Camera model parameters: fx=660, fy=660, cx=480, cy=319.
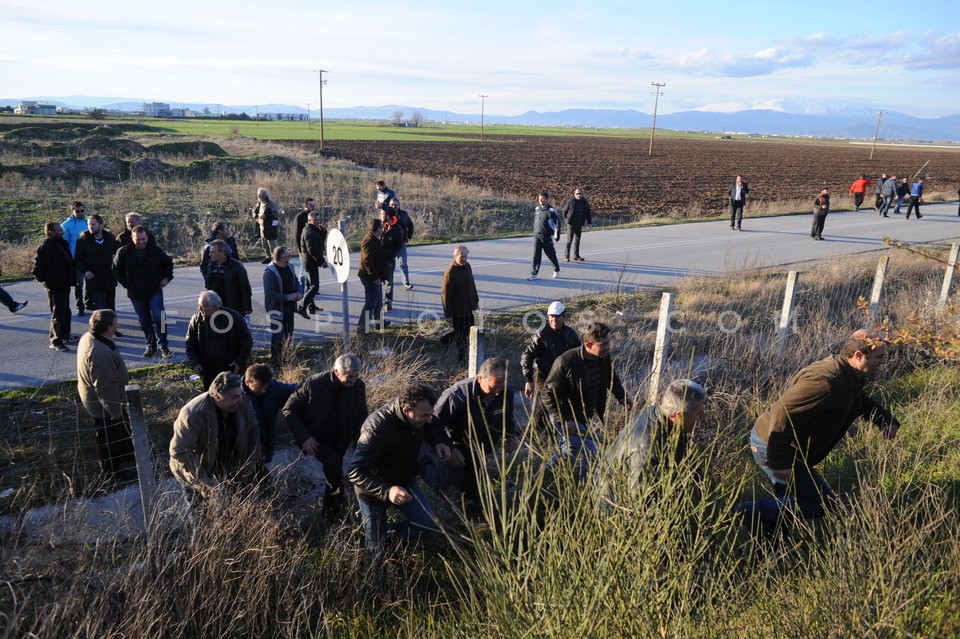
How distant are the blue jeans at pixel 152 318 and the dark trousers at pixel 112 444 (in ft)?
9.34

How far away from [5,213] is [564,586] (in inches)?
789

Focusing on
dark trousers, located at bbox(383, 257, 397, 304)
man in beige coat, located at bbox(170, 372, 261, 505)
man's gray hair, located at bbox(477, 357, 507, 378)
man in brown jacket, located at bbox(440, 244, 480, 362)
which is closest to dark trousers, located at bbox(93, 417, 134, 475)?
man in beige coat, located at bbox(170, 372, 261, 505)

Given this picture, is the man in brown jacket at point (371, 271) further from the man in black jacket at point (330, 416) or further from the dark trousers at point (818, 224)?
the dark trousers at point (818, 224)

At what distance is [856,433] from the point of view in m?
6.91

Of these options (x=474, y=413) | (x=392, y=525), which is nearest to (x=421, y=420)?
(x=474, y=413)

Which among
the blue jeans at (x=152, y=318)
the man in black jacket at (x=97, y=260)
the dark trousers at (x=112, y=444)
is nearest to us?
the dark trousers at (x=112, y=444)

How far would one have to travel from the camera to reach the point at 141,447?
3998mm

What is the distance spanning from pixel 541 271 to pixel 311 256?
5539mm

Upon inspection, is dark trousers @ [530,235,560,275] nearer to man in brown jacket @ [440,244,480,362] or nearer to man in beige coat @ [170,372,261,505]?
man in brown jacket @ [440,244,480,362]

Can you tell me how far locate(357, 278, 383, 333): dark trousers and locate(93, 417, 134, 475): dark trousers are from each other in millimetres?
4063

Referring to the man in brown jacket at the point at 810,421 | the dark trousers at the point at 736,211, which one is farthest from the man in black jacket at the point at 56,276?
the dark trousers at the point at 736,211

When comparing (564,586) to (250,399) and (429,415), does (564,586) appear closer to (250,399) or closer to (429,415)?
(429,415)

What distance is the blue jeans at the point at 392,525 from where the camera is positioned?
15.4ft

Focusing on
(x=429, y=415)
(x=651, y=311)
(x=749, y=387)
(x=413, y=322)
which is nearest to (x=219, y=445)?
(x=429, y=415)
